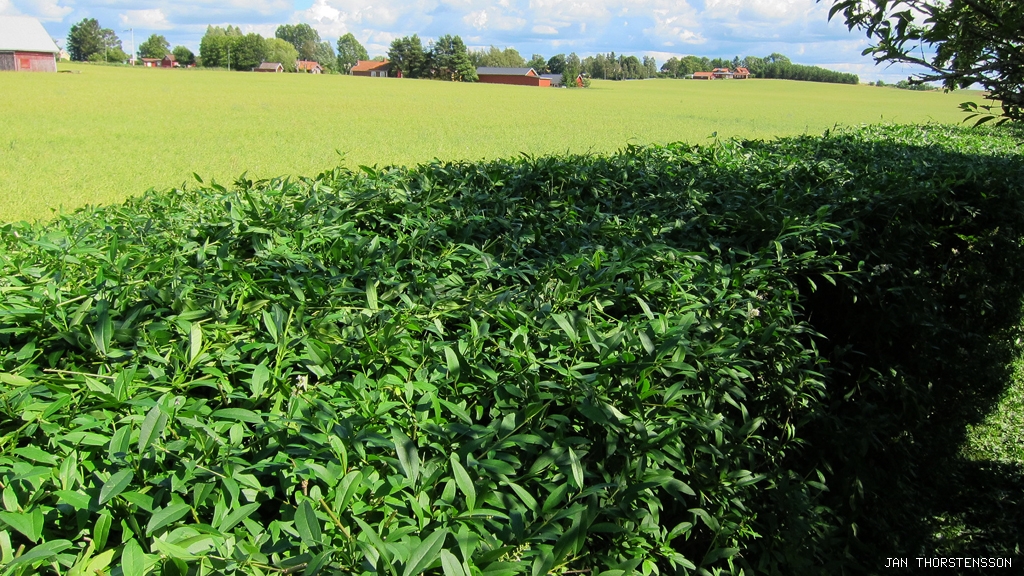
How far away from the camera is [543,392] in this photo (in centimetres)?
135

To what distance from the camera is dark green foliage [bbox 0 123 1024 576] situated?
Answer: 3.45 feet

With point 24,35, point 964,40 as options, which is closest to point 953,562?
point 964,40

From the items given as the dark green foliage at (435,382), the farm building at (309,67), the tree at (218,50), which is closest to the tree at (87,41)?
the tree at (218,50)

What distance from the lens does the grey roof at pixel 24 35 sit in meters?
51.3

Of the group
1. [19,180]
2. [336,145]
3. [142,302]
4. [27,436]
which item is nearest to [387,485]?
[27,436]

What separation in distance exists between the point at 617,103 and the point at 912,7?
1304 inches

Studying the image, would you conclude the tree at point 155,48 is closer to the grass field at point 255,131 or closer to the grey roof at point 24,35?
the grey roof at point 24,35

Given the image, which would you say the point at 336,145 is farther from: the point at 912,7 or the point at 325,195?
the point at 912,7

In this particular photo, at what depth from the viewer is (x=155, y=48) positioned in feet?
385

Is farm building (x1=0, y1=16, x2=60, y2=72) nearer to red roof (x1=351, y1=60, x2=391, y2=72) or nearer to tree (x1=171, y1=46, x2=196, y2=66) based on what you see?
red roof (x1=351, y1=60, x2=391, y2=72)

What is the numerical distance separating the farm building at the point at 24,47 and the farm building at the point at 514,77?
136 feet

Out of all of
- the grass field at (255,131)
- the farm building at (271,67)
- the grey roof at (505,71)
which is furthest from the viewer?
the farm building at (271,67)

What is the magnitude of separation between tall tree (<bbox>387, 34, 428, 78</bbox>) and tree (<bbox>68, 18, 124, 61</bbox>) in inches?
2449

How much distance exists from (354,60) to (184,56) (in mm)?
29658
